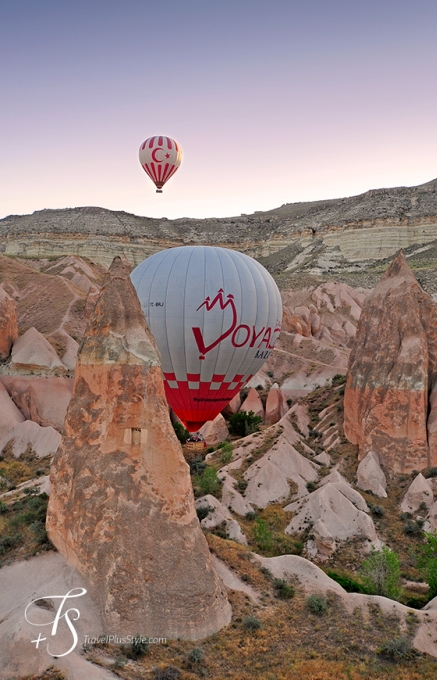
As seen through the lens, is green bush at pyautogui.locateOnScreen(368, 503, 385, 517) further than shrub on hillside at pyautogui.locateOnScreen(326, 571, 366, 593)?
Yes

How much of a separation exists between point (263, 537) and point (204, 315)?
10.3 metres

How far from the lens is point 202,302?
25844 mm

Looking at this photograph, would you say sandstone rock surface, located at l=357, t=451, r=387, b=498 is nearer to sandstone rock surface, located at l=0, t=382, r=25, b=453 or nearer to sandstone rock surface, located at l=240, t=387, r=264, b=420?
sandstone rock surface, located at l=240, t=387, r=264, b=420

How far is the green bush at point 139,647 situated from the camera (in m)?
11.2

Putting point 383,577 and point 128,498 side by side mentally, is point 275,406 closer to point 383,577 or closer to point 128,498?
point 383,577

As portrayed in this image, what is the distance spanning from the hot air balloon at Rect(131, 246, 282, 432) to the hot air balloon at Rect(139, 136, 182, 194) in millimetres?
17734

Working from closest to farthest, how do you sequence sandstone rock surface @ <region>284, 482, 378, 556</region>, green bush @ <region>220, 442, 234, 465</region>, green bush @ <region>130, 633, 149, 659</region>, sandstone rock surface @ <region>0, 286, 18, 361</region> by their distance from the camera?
green bush @ <region>130, 633, 149, 659</region> < sandstone rock surface @ <region>284, 482, 378, 556</region> < green bush @ <region>220, 442, 234, 465</region> < sandstone rock surface @ <region>0, 286, 18, 361</region>

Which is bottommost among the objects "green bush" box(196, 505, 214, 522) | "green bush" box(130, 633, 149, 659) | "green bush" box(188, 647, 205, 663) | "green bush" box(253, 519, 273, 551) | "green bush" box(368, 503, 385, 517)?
"green bush" box(368, 503, 385, 517)

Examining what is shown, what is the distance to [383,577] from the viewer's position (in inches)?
673

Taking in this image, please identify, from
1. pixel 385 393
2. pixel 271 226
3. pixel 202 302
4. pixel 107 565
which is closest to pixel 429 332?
pixel 385 393

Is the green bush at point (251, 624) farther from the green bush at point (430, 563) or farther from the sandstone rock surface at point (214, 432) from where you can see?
the sandstone rock surface at point (214, 432)

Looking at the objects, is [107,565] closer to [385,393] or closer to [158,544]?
[158,544]

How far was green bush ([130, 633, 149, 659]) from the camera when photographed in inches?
439

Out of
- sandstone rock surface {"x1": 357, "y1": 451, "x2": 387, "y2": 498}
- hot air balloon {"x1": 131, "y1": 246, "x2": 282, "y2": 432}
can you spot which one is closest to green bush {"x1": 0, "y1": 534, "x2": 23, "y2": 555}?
hot air balloon {"x1": 131, "y1": 246, "x2": 282, "y2": 432}
